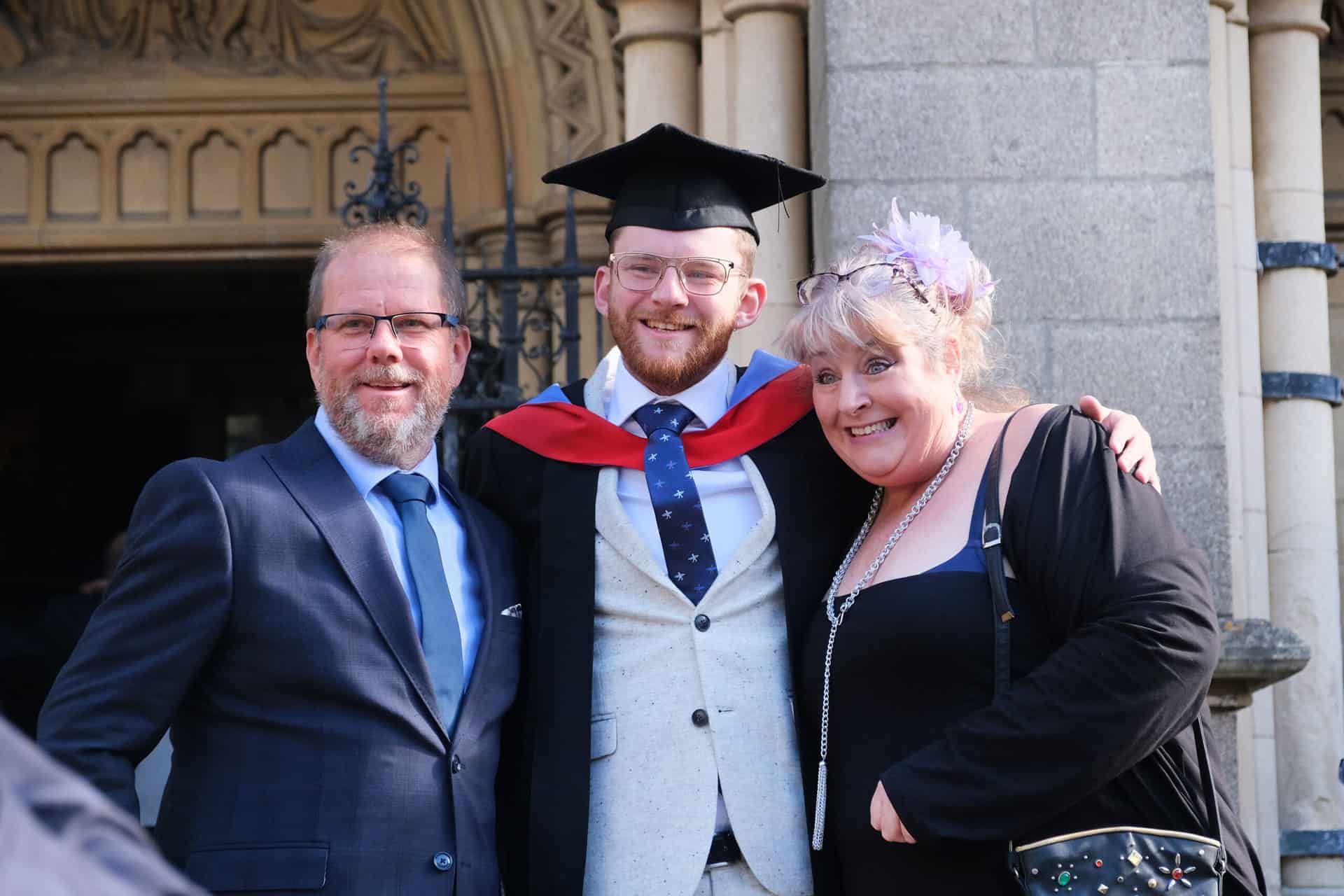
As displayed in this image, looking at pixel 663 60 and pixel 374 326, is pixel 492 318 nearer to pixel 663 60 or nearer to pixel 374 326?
pixel 663 60

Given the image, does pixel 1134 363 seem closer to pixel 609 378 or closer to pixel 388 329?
pixel 609 378

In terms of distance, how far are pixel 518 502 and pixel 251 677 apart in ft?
2.22

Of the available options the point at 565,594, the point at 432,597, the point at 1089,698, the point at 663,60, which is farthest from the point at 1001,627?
the point at 663,60

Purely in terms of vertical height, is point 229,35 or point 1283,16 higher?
point 229,35

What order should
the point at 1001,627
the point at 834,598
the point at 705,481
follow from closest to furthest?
1. the point at 1001,627
2. the point at 834,598
3. the point at 705,481

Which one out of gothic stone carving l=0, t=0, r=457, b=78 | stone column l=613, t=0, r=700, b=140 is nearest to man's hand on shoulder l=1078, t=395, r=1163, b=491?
stone column l=613, t=0, r=700, b=140

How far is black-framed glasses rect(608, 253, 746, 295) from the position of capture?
2826 millimetres

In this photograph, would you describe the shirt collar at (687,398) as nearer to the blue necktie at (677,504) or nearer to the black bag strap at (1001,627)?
the blue necktie at (677,504)

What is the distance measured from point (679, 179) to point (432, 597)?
0.91m

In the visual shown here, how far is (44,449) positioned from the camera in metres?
10.4

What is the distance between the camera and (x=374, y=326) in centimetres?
262

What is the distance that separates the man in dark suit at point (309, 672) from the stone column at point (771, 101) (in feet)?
6.78

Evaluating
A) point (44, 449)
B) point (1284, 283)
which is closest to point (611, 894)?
point (1284, 283)

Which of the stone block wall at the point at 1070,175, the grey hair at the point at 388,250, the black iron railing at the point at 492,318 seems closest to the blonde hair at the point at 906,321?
the grey hair at the point at 388,250
